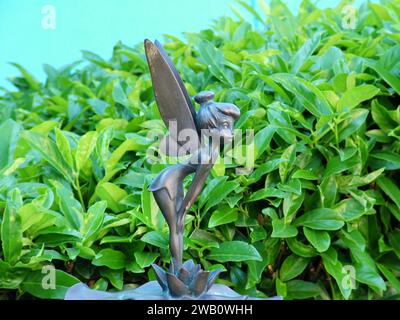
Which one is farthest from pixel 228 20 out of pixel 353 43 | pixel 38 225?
pixel 38 225

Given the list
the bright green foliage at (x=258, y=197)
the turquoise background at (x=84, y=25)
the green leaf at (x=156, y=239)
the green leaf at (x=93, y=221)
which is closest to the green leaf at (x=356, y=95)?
the bright green foliage at (x=258, y=197)

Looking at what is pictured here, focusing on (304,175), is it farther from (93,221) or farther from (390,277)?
(93,221)

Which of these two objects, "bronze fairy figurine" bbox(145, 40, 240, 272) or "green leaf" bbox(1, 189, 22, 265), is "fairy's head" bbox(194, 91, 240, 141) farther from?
"green leaf" bbox(1, 189, 22, 265)

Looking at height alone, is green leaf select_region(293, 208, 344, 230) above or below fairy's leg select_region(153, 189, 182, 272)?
below

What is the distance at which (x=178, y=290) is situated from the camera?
1.53m

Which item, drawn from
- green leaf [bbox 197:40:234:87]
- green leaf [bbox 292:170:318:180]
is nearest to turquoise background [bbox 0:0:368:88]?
green leaf [bbox 197:40:234:87]

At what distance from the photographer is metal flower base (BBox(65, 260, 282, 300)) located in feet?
5.03

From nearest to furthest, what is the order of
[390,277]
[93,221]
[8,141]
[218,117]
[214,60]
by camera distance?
1. [218,117]
2. [93,221]
3. [390,277]
4. [8,141]
5. [214,60]

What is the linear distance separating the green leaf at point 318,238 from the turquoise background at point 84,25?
2032 mm

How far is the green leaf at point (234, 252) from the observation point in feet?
6.86

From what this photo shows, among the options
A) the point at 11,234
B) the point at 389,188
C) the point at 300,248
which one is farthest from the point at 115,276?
the point at 389,188

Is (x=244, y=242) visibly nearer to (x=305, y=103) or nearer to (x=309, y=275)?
(x=309, y=275)

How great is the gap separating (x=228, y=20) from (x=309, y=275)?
1613 mm

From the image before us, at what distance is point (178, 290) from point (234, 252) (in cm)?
62
